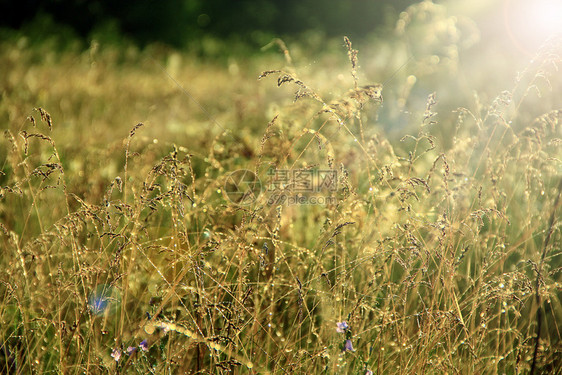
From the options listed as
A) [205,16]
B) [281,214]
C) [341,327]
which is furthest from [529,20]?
[341,327]

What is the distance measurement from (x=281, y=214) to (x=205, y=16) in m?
11.0

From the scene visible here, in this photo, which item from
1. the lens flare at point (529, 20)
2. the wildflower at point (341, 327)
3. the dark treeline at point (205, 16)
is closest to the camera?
the wildflower at point (341, 327)

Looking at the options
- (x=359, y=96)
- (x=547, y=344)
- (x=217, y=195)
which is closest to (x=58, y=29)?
(x=217, y=195)

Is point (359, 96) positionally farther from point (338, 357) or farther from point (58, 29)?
point (58, 29)

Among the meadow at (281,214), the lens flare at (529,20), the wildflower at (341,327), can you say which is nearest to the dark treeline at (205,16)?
the lens flare at (529,20)

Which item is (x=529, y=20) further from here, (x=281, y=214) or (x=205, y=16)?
(x=281, y=214)

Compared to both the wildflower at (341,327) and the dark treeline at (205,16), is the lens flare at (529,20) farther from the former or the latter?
the wildflower at (341,327)

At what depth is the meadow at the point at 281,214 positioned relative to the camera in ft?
5.18

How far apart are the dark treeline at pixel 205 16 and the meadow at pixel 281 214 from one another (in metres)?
3.03

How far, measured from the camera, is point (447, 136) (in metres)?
3.75

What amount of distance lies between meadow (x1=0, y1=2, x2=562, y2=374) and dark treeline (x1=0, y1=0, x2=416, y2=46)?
303cm

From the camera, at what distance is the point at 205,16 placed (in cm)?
1187

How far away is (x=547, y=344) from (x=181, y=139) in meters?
2.78

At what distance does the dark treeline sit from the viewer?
10133 millimetres
